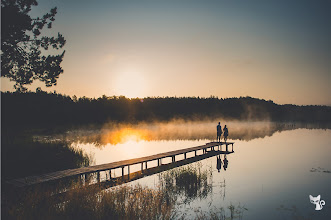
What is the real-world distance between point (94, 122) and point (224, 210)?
6210 cm

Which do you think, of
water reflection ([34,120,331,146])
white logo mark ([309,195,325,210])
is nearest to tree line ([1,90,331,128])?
water reflection ([34,120,331,146])

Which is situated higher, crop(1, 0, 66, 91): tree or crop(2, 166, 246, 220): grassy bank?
crop(1, 0, 66, 91): tree

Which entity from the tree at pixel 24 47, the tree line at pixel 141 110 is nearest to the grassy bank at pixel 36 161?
the tree at pixel 24 47

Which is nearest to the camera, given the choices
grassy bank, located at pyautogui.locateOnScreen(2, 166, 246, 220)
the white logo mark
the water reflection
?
grassy bank, located at pyautogui.locateOnScreen(2, 166, 246, 220)

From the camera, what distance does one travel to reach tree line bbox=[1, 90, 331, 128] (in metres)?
48.2

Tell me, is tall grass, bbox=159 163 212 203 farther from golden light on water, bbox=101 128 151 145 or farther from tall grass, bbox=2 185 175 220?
golden light on water, bbox=101 128 151 145

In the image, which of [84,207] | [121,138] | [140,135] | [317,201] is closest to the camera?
[84,207]

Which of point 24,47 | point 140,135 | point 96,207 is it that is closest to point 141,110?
point 140,135

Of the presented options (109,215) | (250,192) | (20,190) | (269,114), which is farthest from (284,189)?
(269,114)

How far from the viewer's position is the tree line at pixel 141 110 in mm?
48159

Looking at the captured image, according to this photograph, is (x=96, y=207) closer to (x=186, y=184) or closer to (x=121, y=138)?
(x=186, y=184)

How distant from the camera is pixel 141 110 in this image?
95.2 metres

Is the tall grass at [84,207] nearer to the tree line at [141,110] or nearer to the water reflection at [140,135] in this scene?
the water reflection at [140,135]

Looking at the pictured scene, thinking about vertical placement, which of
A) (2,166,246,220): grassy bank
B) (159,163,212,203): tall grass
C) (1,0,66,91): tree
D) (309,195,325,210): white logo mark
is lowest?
(309,195,325,210): white logo mark
